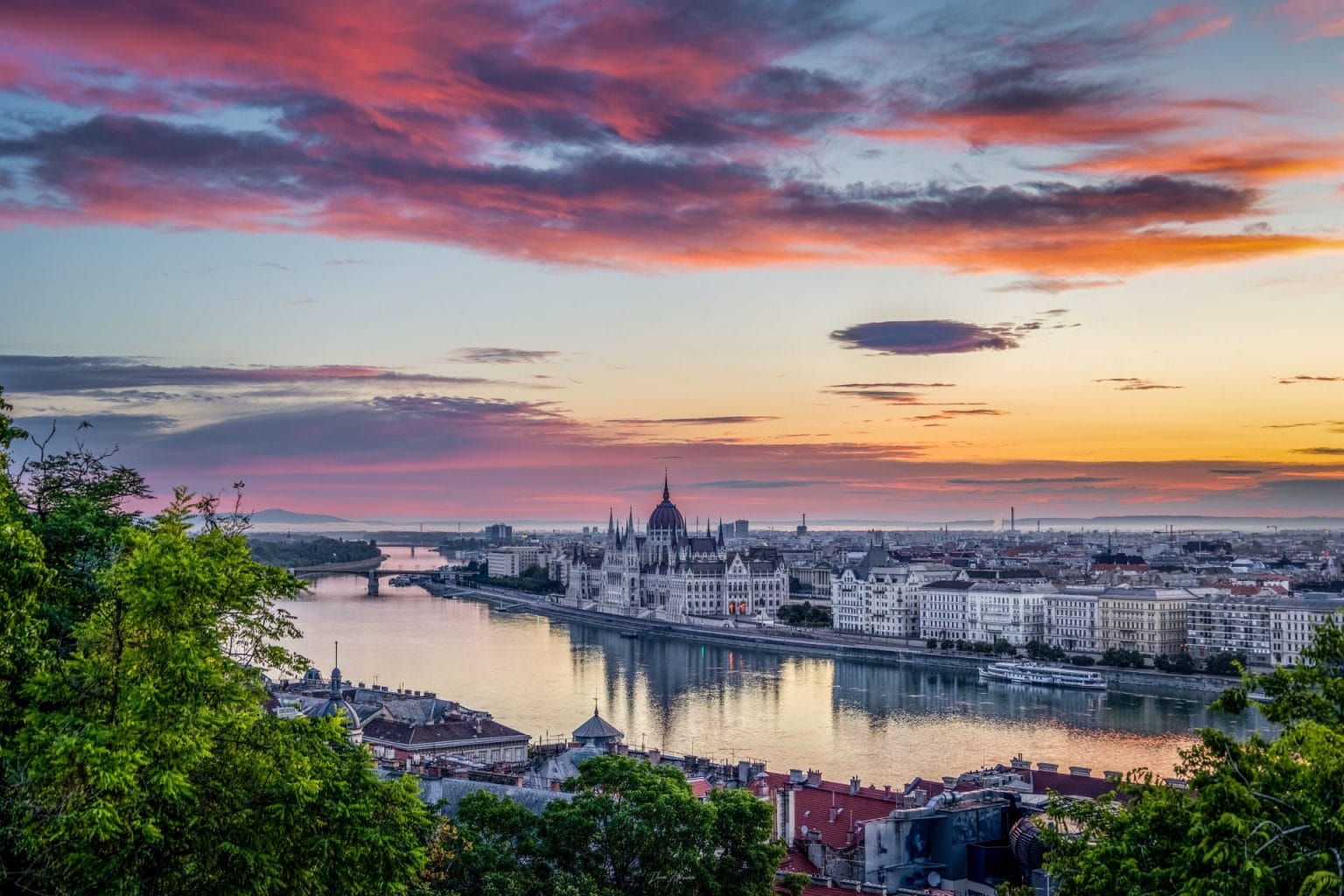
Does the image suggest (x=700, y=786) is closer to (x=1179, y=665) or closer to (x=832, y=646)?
(x=1179, y=665)

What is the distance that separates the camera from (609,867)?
11023 millimetres

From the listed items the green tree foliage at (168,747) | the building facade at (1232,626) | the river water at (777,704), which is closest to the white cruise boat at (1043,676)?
the river water at (777,704)

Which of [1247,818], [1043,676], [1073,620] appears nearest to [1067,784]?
[1247,818]

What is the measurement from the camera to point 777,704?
38.9 metres

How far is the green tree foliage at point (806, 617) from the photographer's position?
65188 millimetres

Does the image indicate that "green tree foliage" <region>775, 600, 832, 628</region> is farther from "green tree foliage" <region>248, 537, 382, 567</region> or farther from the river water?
"green tree foliage" <region>248, 537, 382, 567</region>

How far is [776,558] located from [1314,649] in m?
73.7

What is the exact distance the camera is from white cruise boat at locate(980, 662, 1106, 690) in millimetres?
43375

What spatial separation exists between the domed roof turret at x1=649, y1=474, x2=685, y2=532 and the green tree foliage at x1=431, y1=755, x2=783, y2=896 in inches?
3208

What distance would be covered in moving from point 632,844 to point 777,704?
28493 mm

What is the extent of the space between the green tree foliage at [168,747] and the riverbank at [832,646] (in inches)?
1251

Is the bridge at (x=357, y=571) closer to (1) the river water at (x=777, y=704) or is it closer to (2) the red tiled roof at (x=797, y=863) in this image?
(1) the river water at (x=777, y=704)

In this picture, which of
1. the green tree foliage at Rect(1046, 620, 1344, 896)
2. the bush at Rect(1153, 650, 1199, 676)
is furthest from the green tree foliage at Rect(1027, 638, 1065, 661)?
the green tree foliage at Rect(1046, 620, 1344, 896)

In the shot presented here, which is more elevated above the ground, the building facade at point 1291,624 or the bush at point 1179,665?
the building facade at point 1291,624
